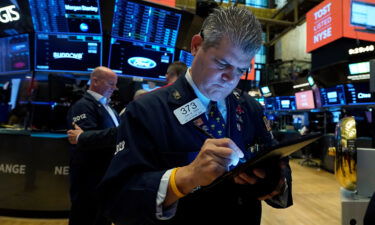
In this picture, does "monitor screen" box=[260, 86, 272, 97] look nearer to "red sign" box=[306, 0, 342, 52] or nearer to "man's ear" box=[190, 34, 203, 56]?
"red sign" box=[306, 0, 342, 52]

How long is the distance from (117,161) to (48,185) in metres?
2.94

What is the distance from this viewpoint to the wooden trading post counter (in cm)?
323

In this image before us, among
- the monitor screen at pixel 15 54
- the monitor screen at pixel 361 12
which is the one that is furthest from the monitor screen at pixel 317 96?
the monitor screen at pixel 15 54

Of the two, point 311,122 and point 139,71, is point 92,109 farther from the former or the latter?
point 311,122

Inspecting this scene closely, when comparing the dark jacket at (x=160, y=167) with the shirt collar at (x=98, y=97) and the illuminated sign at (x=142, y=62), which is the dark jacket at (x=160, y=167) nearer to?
the shirt collar at (x=98, y=97)

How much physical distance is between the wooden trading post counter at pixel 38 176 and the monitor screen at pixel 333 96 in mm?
6468

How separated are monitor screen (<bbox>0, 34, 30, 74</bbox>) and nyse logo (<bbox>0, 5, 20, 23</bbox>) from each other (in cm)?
18

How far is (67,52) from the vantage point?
108 inches

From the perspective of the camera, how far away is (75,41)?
2705 mm

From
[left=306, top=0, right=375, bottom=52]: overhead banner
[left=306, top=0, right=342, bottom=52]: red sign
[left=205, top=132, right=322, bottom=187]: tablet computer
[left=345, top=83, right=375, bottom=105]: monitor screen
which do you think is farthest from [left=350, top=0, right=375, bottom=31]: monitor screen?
[left=205, top=132, right=322, bottom=187]: tablet computer

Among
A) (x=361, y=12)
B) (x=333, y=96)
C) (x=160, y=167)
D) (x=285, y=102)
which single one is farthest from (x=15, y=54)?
(x=285, y=102)

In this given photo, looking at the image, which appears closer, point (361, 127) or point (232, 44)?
point (232, 44)

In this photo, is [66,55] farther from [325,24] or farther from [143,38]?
[325,24]

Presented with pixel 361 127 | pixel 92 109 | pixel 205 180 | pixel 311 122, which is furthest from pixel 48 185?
pixel 311 122
